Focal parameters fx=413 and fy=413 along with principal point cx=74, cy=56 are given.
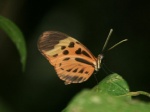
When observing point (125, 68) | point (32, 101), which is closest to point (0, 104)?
point (32, 101)

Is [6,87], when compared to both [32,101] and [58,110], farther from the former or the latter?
[58,110]

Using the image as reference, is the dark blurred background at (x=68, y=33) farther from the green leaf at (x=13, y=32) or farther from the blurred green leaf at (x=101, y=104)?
the blurred green leaf at (x=101, y=104)

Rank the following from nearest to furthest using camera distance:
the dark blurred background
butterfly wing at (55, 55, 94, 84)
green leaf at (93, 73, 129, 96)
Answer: green leaf at (93, 73, 129, 96) < butterfly wing at (55, 55, 94, 84) < the dark blurred background

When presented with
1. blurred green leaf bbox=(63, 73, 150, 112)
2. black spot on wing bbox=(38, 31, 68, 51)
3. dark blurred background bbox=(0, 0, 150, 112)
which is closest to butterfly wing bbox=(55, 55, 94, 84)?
black spot on wing bbox=(38, 31, 68, 51)

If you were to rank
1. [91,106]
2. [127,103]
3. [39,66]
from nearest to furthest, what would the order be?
[91,106] → [127,103] → [39,66]

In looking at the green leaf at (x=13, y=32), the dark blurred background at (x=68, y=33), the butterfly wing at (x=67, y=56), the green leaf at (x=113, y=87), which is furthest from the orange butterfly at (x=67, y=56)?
the dark blurred background at (x=68, y=33)

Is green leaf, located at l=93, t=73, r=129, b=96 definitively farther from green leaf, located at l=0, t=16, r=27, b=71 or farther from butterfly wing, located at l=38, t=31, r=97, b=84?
green leaf, located at l=0, t=16, r=27, b=71

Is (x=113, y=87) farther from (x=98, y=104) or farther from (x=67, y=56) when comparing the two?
(x=98, y=104)
